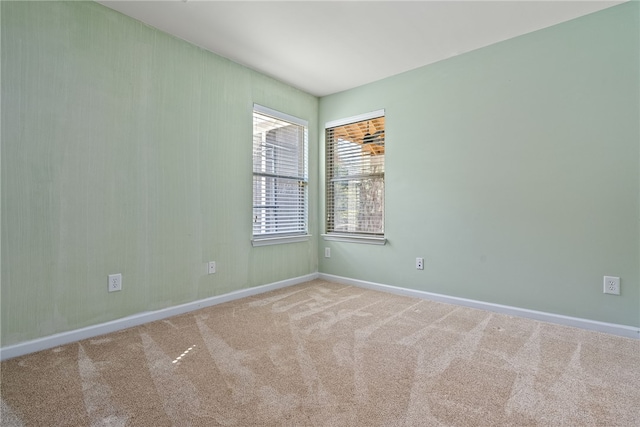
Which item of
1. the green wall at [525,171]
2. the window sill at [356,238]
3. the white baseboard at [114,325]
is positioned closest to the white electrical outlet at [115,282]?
the white baseboard at [114,325]

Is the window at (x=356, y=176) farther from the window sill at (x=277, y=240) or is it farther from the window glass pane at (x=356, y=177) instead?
the window sill at (x=277, y=240)

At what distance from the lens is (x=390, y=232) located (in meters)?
3.41

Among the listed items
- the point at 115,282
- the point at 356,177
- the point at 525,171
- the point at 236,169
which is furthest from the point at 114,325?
the point at 525,171

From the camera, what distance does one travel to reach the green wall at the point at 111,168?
1.90 m

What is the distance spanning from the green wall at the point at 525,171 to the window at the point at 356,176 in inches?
7.1

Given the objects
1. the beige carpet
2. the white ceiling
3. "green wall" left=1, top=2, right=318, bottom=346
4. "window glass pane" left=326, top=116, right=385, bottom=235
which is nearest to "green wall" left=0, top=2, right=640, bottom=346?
"green wall" left=1, top=2, right=318, bottom=346

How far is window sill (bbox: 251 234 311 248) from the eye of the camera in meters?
3.29

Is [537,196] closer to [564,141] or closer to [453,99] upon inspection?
[564,141]

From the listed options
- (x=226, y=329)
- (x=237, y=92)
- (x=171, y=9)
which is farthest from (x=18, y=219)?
(x=237, y=92)

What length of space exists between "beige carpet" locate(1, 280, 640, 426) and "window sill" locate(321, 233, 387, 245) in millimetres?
1092

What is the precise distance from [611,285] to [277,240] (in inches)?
115

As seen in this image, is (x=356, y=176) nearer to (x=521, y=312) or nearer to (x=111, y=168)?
(x=521, y=312)

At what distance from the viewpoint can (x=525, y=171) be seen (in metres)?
2.57

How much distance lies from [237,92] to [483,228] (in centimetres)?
272
